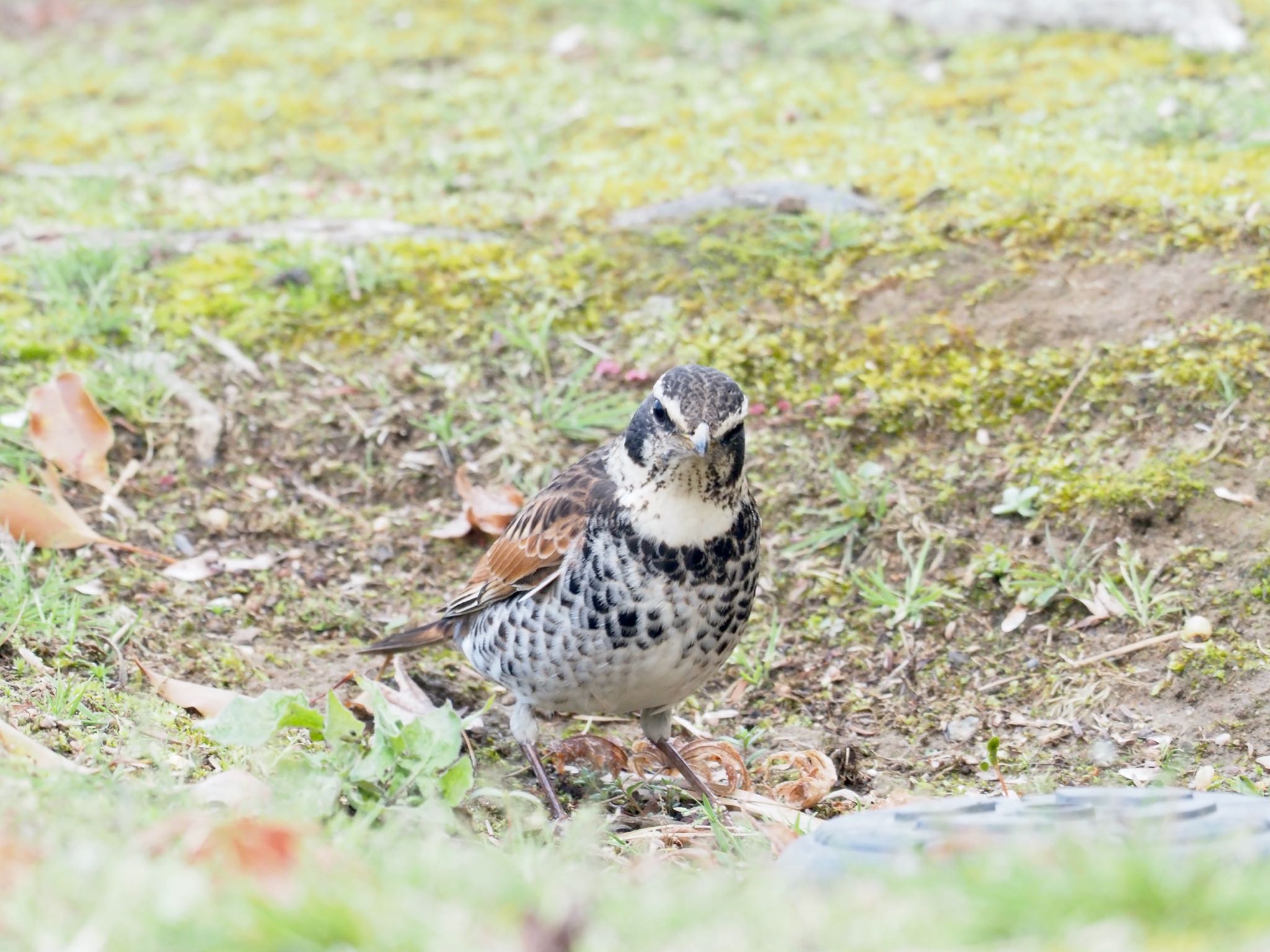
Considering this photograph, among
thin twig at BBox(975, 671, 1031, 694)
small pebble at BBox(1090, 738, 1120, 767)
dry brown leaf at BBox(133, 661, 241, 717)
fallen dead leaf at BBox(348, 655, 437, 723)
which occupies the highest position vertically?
dry brown leaf at BBox(133, 661, 241, 717)

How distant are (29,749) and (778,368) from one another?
139 inches

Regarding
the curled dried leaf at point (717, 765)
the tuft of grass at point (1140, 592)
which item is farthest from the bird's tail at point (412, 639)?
the tuft of grass at point (1140, 592)

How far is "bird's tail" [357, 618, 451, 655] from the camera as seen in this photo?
504 cm

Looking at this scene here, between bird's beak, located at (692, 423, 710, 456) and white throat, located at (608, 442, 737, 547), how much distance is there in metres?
0.23

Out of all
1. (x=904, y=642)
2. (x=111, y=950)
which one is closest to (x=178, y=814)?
(x=111, y=950)

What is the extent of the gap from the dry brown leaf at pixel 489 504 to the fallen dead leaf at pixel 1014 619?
1964mm

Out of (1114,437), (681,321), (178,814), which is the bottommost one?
(1114,437)

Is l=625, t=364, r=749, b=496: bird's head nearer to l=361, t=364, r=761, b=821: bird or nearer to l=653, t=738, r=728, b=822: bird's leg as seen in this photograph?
l=361, t=364, r=761, b=821: bird

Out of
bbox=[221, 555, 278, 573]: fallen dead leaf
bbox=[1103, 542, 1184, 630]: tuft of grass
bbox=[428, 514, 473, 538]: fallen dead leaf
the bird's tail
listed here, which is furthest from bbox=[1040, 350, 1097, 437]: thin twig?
bbox=[221, 555, 278, 573]: fallen dead leaf

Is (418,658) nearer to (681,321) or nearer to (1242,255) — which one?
(681,321)

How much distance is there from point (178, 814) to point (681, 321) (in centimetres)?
394

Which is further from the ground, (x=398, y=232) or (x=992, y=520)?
(x=398, y=232)

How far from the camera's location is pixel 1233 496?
5.16 metres

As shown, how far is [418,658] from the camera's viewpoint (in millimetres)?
5488
